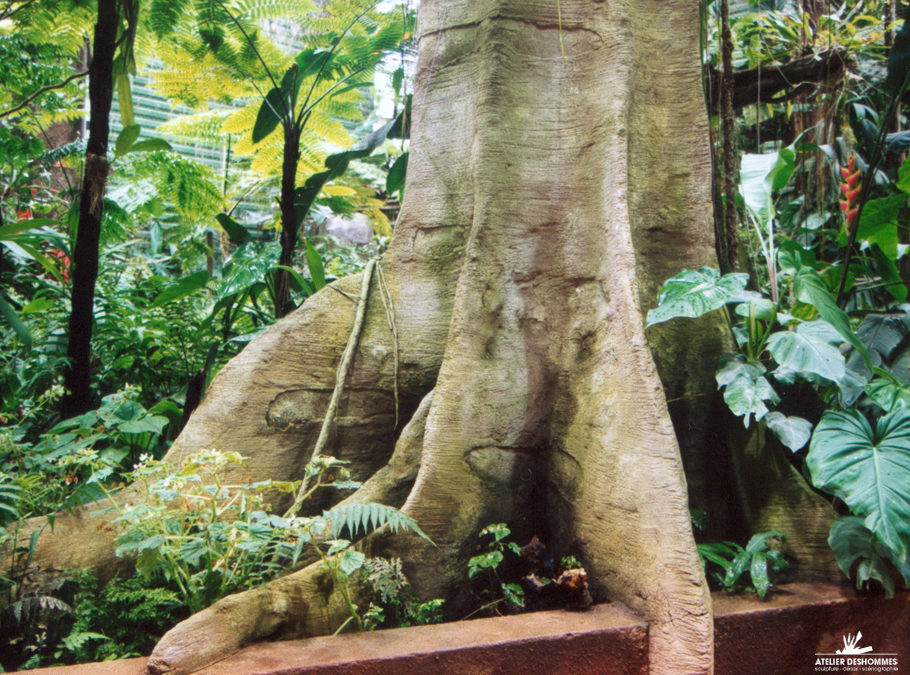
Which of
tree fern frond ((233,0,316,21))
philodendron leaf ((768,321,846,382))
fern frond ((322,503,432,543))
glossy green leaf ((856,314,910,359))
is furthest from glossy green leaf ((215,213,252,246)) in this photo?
glossy green leaf ((856,314,910,359))

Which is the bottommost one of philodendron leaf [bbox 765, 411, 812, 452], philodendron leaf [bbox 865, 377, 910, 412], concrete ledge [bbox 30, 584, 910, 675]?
concrete ledge [bbox 30, 584, 910, 675]

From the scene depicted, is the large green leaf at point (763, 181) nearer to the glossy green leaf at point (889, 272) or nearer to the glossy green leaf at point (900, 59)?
the glossy green leaf at point (889, 272)

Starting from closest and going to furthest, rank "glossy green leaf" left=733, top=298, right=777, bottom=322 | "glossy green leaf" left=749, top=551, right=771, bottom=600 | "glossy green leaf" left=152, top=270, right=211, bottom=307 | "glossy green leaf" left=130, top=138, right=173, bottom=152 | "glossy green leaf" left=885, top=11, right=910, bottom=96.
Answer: "glossy green leaf" left=749, top=551, right=771, bottom=600 < "glossy green leaf" left=733, top=298, right=777, bottom=322 < "glossy green leaf" left=885, top=11, right=910, bottom=96 < "glossy green leaf" left=130, top=138, right=173, bottom=152 < "glossy green leaf" left=152, top=270, right=211, bottom=307

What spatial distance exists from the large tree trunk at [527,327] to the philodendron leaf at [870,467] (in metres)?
0.51

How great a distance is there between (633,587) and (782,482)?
89 centimetres

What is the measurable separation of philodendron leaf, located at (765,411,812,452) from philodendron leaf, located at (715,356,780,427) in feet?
0.23

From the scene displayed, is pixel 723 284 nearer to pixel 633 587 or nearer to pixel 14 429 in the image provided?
pixel 633 587

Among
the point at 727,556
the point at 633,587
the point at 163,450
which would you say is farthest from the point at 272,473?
the point at 727,556

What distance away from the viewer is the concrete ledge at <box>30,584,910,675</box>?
1771 mm

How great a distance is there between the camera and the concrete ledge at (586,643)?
1771 millimetres

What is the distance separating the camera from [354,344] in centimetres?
296

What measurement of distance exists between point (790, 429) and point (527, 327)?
1.08m

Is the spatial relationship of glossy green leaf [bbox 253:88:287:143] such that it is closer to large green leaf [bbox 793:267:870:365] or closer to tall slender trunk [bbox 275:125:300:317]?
tall slender trunk [bbox 275:125:300:317]

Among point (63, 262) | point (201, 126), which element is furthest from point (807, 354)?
point (201, 126)
